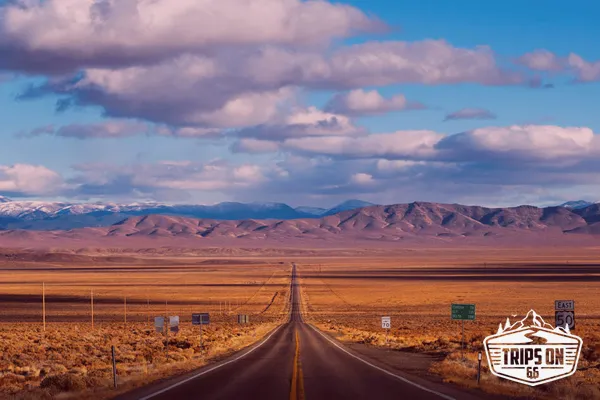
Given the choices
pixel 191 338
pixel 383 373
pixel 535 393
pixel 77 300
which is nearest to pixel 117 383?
pixel 383 373

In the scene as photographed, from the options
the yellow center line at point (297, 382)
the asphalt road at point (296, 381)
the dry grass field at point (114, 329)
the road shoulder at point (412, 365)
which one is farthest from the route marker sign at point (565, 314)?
the dry grass field at point (114, 329)

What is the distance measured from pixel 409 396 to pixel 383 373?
6.95 meters

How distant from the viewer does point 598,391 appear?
20109mm

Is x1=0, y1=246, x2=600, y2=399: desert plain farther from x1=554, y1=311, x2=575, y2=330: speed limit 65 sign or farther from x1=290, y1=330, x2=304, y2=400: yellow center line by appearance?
x1=290, y1=330, x2=304, y2=400: yellow center line

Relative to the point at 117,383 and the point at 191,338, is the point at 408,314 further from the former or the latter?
the point at 117,383

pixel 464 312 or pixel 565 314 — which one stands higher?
pixel 565 314

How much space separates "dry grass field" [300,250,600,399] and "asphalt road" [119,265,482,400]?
2180 millimetres

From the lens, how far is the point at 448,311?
7812cm

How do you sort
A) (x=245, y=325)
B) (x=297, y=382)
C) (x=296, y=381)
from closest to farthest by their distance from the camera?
(x=297, y=382) < (x=296, y=381) < (x=245, y=325)

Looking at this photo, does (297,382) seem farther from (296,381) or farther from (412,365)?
(412,365)

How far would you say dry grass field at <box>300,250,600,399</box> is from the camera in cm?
2562

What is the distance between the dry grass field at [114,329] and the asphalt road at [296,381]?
172cm

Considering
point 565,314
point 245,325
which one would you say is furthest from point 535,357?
point 245,325

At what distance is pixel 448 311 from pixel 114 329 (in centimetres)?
3440
